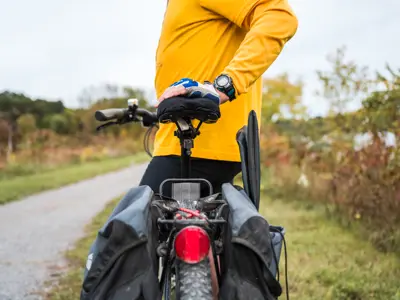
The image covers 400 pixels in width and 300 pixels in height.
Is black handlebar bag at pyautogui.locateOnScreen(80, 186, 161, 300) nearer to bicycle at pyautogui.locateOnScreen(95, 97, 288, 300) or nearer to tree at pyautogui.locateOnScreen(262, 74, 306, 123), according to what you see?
bicycle at pyautogui.locateOnScreen(95, 97, 288, 300)

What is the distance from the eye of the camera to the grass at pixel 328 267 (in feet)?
12.7

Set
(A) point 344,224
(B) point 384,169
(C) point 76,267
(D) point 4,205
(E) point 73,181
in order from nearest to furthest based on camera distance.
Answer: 1. (C) point 76,267
2. (B) point 384,169
3. (A) point 344,224
4. (D) point 4,205
5. (E) point 73,181

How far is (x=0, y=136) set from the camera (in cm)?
1652

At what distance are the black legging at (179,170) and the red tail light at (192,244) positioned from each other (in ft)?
2.28

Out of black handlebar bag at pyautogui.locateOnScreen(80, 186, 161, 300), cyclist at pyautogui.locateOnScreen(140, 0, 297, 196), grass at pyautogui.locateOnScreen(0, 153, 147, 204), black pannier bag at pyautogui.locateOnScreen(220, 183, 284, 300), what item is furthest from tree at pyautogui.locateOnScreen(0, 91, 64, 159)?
black pannier bag at pyautogui.locateOnScreen(220, 183, 284, 300)

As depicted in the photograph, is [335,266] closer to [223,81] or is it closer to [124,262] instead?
[223,81]

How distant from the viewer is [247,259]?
1.57 m

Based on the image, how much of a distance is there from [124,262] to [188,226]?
0.21 metres

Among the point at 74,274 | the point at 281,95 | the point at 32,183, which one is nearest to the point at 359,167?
the point at 74,274

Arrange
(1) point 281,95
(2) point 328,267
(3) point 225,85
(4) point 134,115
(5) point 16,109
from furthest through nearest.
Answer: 1. (1) point 281,95
2. (5) point 16,109
3. (2) point 328,267
4. (4) point 134,115
5. (3) point 225,85

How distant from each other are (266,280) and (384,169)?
167 inches

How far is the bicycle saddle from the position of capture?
71.7 inches

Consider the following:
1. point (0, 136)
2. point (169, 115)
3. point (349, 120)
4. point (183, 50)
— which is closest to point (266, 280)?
point (169, 115)

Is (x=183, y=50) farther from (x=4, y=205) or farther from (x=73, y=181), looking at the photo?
(x=73, y=181)
